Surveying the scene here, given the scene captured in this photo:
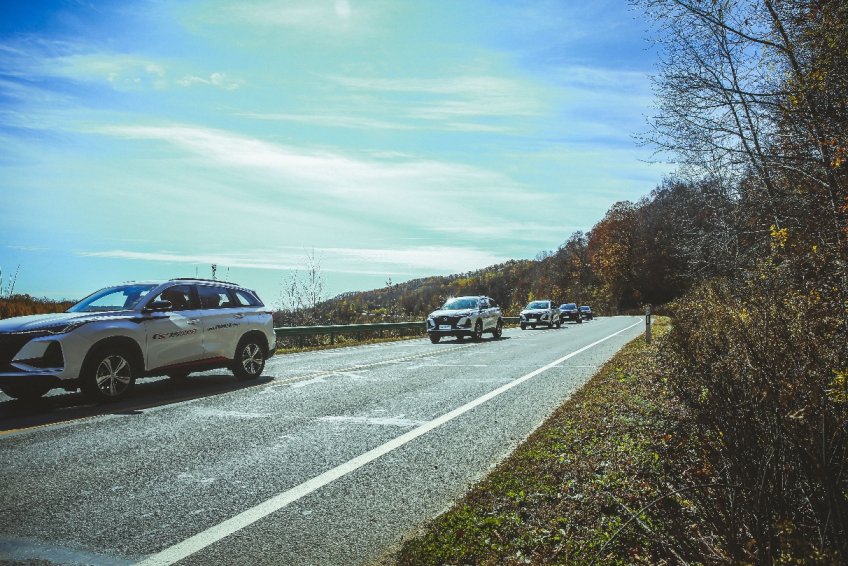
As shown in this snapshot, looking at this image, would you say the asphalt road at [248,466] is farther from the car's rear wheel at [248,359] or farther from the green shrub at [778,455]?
the green shrub at [778,455]

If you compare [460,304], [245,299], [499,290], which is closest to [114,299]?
[245,299]

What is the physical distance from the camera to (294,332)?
18.8 metres

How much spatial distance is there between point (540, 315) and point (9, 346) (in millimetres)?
32687

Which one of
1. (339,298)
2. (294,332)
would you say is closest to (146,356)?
(294,332)

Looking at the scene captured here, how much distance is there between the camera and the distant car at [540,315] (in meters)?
37.1

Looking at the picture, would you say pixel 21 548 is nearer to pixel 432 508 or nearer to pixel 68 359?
pixel 432 508

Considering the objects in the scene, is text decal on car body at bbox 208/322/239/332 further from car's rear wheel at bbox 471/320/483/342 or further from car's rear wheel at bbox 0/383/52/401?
car's rear wheel at bbox 471/320/483/342

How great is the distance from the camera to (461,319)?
875 inches

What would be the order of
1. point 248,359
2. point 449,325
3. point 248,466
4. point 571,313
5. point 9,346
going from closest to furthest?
point 248,466 → point 9,346 → point 248,359 → point 449,325 → point 571,313

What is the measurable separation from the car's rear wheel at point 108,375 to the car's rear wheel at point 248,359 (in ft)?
7.54

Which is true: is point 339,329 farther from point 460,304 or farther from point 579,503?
point 579,503

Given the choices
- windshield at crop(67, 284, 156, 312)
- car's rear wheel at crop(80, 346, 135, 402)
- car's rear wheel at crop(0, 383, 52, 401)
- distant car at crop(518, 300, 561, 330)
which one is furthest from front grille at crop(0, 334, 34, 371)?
distant car at crop(518, 300, 561, 330)

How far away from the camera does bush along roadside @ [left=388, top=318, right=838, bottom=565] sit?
2.88 meters

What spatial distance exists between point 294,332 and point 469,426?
12.9 m
